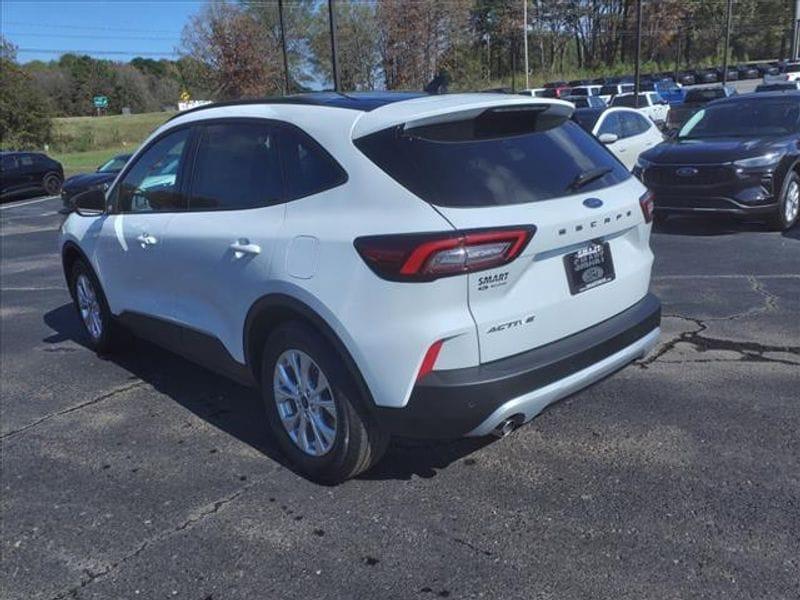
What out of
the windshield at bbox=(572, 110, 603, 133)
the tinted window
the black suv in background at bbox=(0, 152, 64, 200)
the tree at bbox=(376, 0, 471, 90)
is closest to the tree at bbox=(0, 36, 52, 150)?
the tree at bbox=(376, 0, 471, 90)

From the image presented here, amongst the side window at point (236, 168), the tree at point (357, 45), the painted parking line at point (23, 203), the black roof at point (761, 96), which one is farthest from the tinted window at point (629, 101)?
the side window at point (236, 168)

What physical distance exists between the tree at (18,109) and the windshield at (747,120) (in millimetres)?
45426

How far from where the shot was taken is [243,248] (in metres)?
3.73

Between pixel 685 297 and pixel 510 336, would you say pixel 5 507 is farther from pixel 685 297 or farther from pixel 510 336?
pixel 685 297

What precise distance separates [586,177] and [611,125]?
1020 cm

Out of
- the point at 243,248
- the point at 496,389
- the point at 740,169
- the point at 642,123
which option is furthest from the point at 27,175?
the point at 496,389

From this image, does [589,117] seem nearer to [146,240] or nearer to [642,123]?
[642,123]

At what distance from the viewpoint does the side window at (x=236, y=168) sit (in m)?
3.75

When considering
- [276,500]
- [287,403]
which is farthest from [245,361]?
[276,500]

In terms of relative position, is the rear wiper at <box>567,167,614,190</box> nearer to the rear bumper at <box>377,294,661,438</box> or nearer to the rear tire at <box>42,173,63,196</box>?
the rear bumper at <box>377,294,661,438</box>

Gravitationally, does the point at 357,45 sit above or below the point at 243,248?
above

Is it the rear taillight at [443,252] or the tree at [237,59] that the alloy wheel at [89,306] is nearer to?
the rear taillight at [443,252]

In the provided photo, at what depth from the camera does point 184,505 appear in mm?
3600

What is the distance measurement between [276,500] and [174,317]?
A: 4.82 ft
